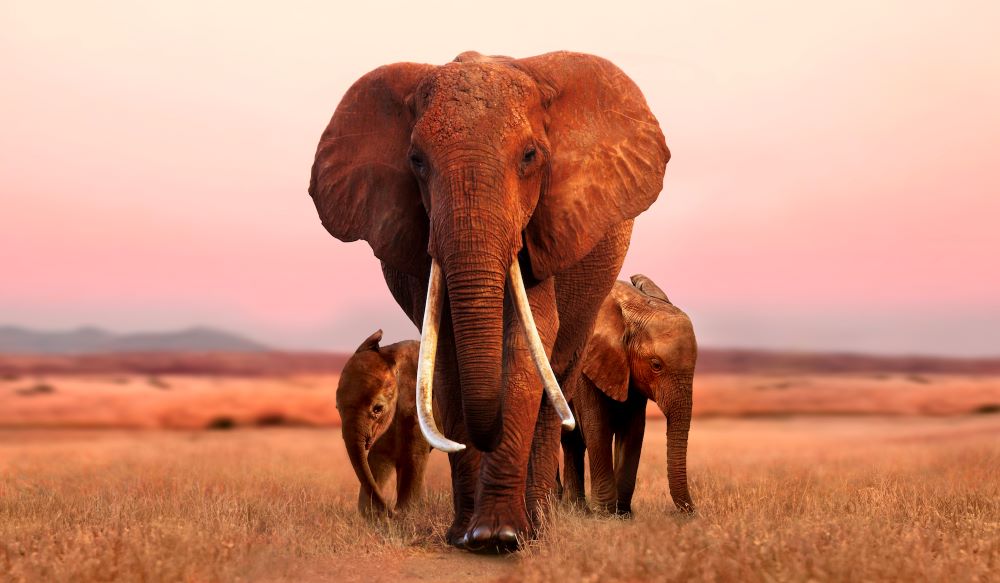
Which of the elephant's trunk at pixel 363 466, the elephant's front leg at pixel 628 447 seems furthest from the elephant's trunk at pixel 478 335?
the elephant's front leg at pixel 628 447

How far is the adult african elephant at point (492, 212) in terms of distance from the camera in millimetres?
7883

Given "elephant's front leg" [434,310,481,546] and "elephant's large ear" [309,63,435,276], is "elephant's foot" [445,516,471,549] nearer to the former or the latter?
"elephant's front leg" [434,310,481,546]

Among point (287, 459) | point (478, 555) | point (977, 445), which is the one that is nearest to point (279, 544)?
point (478, 555)

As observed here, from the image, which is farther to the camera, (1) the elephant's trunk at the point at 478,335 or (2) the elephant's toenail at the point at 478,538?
(2) the elephant's toenail at the point at 478,538

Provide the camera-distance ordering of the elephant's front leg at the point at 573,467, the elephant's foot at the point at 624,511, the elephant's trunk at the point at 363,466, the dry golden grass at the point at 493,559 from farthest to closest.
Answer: the elephant's front leg at the point at 573,467
the elephant's foot at the point at 624,511
the elephant's trunk at the point at 363,466
the dry golden grass at the point at 493,559

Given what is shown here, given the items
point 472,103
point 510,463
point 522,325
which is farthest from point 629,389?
point 472,103

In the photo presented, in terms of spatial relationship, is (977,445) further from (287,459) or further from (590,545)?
(590,545)

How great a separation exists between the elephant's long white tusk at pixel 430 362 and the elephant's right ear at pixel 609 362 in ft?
15.2

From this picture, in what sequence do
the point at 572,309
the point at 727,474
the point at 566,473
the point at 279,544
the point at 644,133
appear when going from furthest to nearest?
1. the point at 727,474
2. the point at 566,473
3. the point at 572,309
4. the point at 644,133
5. the point at 279,544

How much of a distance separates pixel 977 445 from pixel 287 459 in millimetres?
13192

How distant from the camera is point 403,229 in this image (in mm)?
8703

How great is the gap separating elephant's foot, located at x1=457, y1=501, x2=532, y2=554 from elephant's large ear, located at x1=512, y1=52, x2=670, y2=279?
1.97 metres

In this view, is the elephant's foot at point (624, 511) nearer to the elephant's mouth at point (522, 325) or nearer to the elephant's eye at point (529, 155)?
the elephant's mouth at point (522, 325)

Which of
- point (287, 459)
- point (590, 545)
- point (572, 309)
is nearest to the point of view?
point (590, 545)
